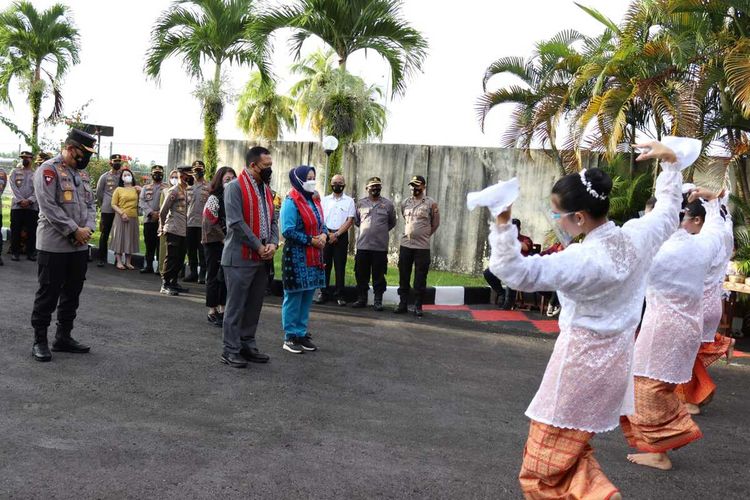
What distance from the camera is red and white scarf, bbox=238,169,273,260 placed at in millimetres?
6609

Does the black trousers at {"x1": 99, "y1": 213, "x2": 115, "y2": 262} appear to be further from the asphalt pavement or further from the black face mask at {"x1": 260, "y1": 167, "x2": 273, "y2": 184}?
the black face mask at {"x1": 260, "y1": 167, "x2": 273, "y2": 184}

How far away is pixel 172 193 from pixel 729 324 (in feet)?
25.1

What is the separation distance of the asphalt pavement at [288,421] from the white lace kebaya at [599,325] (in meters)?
0.96

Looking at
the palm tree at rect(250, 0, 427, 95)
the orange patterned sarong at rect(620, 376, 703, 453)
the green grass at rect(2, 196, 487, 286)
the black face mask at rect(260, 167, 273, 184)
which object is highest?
the palm tree at rect(250, 0, 427, 95)

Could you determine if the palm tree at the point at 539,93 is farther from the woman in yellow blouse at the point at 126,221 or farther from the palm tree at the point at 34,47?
the palm tree at the point at 34,47

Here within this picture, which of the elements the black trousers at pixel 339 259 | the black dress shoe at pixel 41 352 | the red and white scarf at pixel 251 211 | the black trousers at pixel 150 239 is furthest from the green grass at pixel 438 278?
the black dress shoe at pixel 41 352

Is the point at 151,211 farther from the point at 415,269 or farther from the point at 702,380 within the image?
the point at 702,380

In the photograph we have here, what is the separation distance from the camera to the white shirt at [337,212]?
34.8ft

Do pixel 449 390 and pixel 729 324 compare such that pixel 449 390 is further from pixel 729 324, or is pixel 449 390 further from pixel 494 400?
pixel 729 324

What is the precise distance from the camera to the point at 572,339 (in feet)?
10.9

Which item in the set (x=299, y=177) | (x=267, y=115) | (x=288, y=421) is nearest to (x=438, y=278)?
(x=299, y=177)

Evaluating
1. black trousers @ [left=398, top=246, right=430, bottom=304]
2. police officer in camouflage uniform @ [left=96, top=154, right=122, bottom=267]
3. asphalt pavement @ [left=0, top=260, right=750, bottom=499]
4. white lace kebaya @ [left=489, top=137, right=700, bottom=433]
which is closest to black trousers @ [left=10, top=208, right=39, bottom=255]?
police officer in camouflage uniform @ [left=96, top=154, right=122, bottom=267]

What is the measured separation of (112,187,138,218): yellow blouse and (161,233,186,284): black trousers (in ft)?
8.51

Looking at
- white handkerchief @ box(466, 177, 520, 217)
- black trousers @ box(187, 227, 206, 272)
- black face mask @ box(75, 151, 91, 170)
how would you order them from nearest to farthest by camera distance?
1. white handkerchief @ box(466, 177, 520, 217)
2. black face mask @ box(75, 151, 91, 170)
3. black trousers @ box(187, 227, 206, 272)
